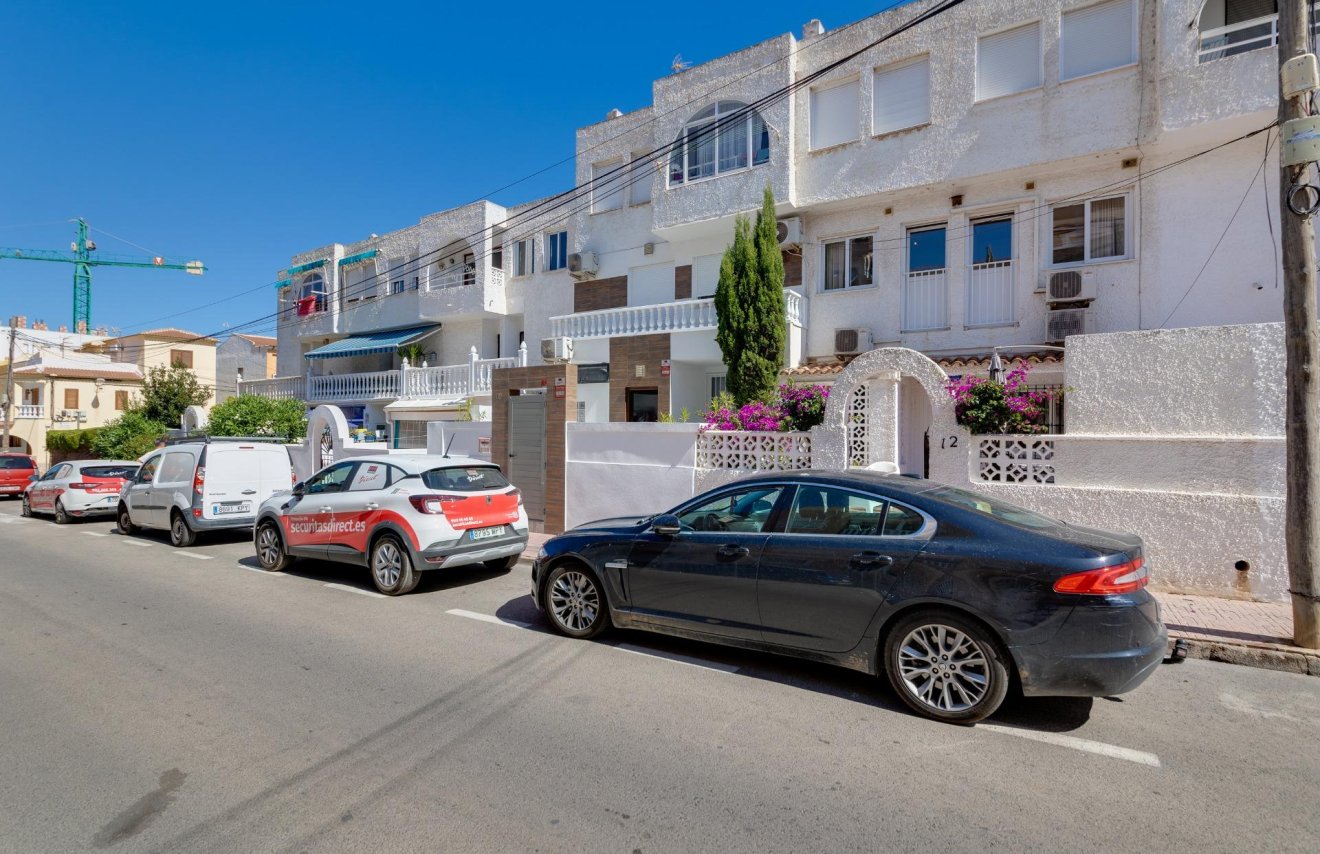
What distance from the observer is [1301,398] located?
18.3ft

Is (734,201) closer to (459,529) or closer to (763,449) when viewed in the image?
(763,449)

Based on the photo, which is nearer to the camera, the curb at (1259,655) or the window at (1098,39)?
the curb at (1259,655)

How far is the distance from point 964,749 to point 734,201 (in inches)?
→ 529

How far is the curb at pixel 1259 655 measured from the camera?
5.39 m

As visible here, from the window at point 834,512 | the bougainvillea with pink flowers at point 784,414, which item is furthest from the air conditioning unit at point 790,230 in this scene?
the window at point 834,512

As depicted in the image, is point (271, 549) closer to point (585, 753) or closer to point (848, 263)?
point (585, 753)

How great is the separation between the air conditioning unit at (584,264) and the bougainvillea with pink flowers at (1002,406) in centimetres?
1253

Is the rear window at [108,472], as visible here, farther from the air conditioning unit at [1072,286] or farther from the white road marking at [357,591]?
the air conditioning unit at [1072,286]

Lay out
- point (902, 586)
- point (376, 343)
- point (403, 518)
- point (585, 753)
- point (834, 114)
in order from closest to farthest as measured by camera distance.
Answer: point (585, 753) → point (902, 586) → point (403, 518) → point (834, 114) → point (376, 343)

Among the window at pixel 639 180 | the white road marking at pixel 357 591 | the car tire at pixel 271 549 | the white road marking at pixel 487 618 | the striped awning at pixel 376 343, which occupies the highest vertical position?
the window at pixel 639 180

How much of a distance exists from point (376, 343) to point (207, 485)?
13.6 m

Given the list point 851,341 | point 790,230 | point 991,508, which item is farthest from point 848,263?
point 991,508

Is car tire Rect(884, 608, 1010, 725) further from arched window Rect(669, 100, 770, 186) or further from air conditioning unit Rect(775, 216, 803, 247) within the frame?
arched window Rect(669, 100, 770, 186)

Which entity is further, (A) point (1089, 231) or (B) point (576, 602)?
(A) point (1089, 231)
